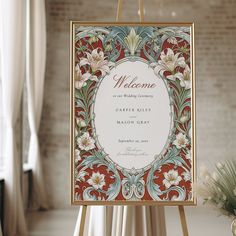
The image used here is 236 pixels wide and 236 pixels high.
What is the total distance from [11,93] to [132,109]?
289 centimetres

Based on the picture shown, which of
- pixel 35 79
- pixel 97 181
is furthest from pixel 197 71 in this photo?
pixel 97 181

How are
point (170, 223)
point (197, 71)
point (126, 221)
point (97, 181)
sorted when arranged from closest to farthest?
1. point (97, 181)
2. point (126, 221)
3. point (170, 223)
4. point (197, 71)

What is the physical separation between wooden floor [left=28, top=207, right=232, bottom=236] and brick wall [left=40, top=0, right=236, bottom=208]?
757 mm

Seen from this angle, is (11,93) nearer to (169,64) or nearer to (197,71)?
(169,64)

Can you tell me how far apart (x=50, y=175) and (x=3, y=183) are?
96.3 inches

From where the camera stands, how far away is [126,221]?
287 centimetres

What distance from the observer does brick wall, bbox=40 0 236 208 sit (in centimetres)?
758

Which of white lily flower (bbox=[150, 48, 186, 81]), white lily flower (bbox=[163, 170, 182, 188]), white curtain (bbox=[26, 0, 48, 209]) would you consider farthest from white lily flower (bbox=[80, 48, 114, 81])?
white curtain (bbox=[26, 0, 48, 209])

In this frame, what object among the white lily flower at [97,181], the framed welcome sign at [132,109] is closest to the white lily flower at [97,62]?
the framed welcome sign at [132,109]

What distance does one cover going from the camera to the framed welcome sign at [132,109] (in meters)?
2.60

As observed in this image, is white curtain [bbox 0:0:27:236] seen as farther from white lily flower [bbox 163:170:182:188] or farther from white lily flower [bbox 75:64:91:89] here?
white lily flower [bbox 163:170:182:188]

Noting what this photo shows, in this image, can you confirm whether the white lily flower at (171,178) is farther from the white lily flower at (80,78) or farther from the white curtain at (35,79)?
the white curtain at (35,79)

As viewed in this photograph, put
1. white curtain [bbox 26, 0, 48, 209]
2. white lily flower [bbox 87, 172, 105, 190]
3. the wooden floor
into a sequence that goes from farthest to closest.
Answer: white curtain [bbox 26, 0, 48, 209] → the wooden floor → white lily flower [bbox 87, 172, 105, 190]

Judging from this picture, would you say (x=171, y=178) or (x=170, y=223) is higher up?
(x=171, y=178)
